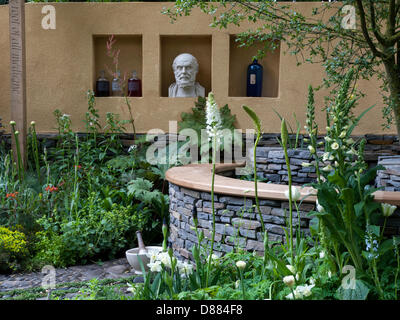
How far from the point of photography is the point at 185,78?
564 cm

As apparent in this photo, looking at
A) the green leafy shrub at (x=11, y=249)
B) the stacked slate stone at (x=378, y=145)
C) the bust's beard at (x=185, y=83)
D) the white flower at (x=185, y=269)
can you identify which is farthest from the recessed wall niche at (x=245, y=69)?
the white flower at (x=185, y=269)

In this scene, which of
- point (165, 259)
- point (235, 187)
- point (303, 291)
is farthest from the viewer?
point (235, 187)

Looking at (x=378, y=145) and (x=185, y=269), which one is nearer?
(x=185, y=269)

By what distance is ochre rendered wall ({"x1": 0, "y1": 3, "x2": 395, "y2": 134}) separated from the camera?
18.4ft

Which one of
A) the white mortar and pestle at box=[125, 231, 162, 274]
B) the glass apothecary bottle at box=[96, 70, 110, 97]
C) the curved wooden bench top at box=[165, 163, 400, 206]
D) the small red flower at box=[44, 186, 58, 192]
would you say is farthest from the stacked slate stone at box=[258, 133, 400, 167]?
the small red flower at box=[44, 186, 58, 192]

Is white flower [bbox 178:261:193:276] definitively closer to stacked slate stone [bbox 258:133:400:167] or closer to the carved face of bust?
stacked slate stone [bbox 258:133:400:167]

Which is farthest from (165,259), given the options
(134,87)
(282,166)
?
(134,87)

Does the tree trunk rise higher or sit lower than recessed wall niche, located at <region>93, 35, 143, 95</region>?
lower

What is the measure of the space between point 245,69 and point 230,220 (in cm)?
336

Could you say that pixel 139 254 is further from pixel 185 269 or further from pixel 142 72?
pixel 142 72

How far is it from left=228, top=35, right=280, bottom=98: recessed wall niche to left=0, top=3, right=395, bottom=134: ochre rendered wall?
159mm

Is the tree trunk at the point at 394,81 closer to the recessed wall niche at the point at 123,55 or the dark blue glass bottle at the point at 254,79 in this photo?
the dark blue glass bottle at the point at 254,79
